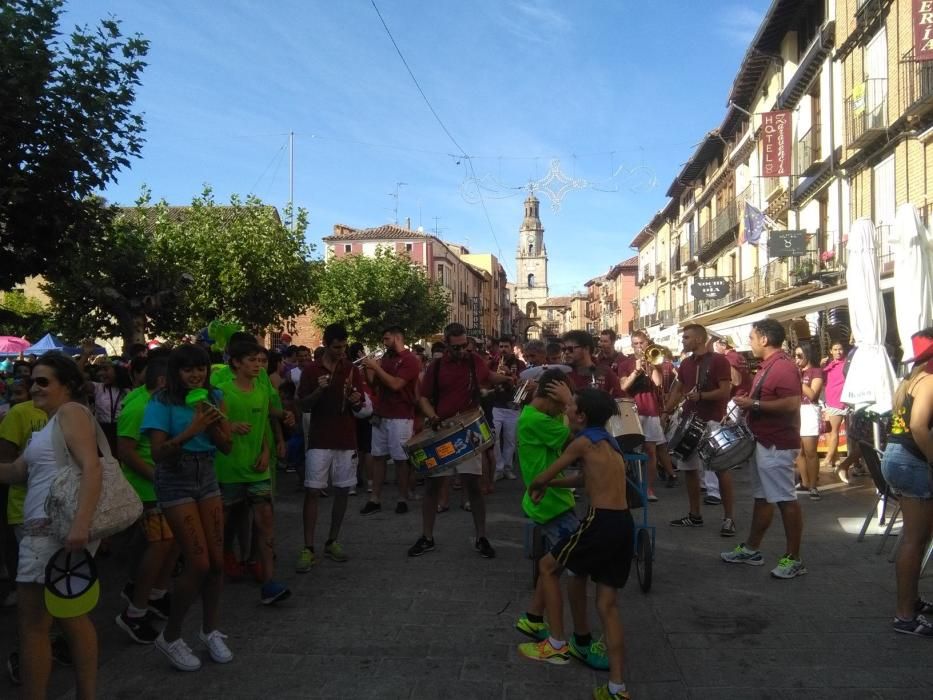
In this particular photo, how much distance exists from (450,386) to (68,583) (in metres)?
3.90

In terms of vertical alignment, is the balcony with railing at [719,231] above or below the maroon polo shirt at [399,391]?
above

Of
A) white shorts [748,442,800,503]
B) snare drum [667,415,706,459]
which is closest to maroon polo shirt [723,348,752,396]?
snare drum [667,415,706,459]

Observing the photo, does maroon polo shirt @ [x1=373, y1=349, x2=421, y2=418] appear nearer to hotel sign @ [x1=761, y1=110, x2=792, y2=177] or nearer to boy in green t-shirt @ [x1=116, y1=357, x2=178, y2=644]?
boy in green t-shirt @ [x1=116, y1=357, x2=178, y2=644]

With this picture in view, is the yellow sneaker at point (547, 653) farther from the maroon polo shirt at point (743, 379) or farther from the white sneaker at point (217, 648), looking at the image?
the maroon polo shirt at point (743, 379)

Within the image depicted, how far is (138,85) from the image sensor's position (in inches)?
294

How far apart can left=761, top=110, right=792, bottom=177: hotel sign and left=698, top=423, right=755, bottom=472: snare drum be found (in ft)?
64.3

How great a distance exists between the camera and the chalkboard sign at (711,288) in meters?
32.2

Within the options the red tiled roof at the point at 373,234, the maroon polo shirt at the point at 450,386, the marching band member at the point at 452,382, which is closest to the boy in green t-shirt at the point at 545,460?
the marching band member at the point at 452,382

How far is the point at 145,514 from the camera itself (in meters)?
4.64

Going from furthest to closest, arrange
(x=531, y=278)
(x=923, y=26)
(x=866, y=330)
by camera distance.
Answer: (x=531, y=278) < (x=923, y=26) < (x=866, y=330)

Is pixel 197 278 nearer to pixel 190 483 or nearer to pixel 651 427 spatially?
pixel 651 427

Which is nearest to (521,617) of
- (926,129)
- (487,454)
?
(487,454)

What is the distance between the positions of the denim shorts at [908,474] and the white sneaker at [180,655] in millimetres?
3915

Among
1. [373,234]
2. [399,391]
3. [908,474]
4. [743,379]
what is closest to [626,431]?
[908,474]
